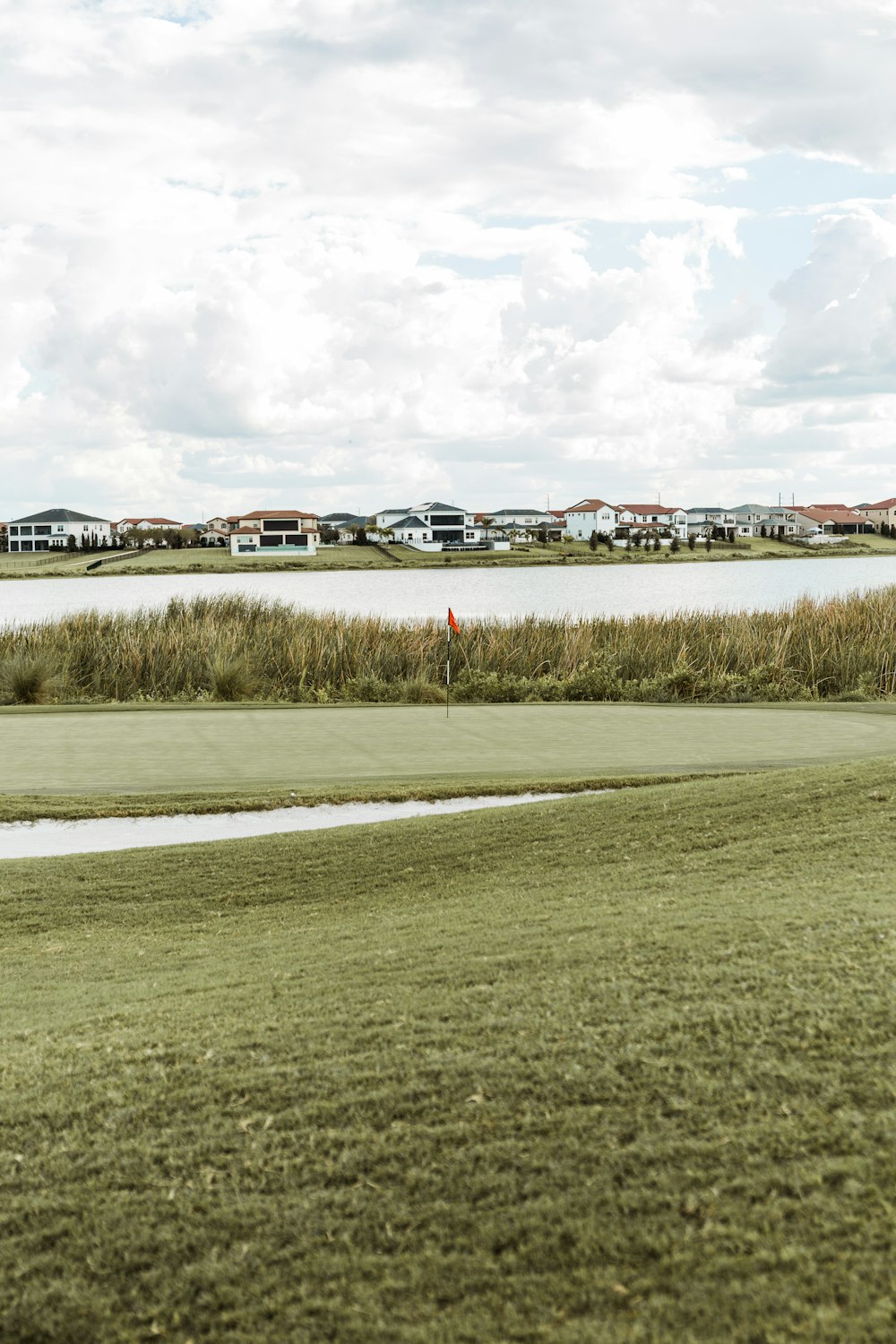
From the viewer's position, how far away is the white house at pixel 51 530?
150875mm

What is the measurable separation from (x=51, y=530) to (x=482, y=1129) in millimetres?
161430

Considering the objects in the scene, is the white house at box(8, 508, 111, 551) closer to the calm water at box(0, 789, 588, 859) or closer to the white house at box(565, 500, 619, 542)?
the white house at box(565, 500, 619, 542)

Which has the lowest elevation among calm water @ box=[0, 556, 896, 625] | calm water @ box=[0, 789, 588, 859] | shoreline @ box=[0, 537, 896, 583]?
calm water @ box=[0, 789, 588, 859]

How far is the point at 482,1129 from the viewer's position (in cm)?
316

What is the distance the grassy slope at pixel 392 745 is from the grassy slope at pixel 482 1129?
178 inches

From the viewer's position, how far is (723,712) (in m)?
14.6

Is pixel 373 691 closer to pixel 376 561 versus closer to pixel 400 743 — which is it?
pixel 400 743

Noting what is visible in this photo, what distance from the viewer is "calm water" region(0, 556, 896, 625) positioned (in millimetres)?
56875

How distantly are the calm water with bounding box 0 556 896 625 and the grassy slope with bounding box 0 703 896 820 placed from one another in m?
29.1

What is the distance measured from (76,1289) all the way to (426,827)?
5570mm

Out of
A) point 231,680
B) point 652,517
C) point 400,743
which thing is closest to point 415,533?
point 652,517

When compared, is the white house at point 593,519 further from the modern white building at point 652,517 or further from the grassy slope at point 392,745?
the grassy slope at point 392,745

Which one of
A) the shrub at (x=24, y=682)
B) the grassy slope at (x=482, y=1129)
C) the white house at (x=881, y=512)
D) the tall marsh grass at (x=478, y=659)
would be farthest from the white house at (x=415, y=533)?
the grassy slope at (x=482, y=1129)

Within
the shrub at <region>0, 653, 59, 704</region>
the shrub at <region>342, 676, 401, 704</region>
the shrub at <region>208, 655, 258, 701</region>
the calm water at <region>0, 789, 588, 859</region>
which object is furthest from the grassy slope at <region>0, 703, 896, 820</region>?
the shrub at <region>208, 655, 258, 701</region>
